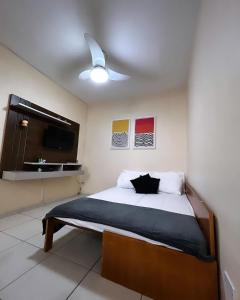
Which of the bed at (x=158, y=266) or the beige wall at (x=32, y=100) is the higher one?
the beige wall at (x=32, y=100)

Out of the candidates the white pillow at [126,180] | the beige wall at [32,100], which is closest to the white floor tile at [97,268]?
the white pillow at [126,180]

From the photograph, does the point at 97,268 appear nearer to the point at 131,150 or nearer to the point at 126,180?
the point at 126,180

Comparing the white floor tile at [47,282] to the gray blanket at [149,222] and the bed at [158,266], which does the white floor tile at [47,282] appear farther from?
the gray blanket at [149,222]

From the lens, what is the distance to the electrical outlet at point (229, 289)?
675 millimetres

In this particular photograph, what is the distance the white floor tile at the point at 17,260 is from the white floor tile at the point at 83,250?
7.4 inches

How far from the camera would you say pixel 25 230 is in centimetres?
192

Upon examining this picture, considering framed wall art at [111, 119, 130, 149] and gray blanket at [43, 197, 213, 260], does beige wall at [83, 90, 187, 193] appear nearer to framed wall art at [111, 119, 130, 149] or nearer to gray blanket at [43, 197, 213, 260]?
framed wall art at [111, 119, 130, 149]

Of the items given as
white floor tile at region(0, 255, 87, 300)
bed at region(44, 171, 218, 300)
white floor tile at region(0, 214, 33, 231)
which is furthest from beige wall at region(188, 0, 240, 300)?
white floor tile at region(0, 214, 33, 231)

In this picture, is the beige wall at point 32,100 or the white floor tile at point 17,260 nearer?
the white floor tile at point 17,260

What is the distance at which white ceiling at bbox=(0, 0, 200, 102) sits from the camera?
1.65 meters

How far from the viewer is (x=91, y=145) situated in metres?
4.10

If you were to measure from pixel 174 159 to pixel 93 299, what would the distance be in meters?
2.73

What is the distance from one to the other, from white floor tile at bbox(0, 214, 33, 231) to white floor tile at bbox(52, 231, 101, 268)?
0.97m

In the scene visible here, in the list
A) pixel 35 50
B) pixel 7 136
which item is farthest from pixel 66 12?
pixel 7 136
